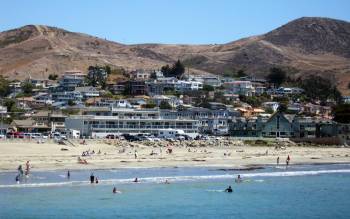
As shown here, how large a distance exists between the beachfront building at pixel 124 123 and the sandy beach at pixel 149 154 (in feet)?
38.4

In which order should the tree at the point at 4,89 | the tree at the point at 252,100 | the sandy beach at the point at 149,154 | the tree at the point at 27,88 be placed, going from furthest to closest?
1. the tree at the point at 27,88
2. the tree at the point at 4,89
3. the tree at the point at 252,100
4. the sandy beach at the point at 149,154

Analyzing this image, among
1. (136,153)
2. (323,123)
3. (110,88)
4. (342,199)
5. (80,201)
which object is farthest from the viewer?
(110,88)

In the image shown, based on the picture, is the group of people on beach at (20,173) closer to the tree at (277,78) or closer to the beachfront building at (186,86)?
the beachfront building at (186,86)

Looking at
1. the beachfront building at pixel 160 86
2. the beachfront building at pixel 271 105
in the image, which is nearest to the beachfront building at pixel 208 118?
the beachfront building at pixel 271 105

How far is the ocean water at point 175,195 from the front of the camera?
30.5 meters

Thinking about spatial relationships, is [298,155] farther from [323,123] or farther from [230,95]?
[230,95]

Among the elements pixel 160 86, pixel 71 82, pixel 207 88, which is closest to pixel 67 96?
pixel 71 82

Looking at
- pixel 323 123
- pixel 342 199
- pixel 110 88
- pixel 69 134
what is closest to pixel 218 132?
pixel 323 123

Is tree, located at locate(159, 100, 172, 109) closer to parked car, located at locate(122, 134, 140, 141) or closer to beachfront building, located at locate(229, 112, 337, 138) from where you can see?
beachfront building, located at locate(229, 112, 337, 138)

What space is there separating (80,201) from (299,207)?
10.5 metres

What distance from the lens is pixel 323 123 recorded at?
86438mm

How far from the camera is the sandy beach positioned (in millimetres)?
48688

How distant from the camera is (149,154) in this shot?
2270 inches

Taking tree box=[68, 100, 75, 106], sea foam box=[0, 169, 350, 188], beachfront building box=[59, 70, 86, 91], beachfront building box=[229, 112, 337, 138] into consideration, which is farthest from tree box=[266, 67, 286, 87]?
sea foam box=[0, 169, 350, 188]
